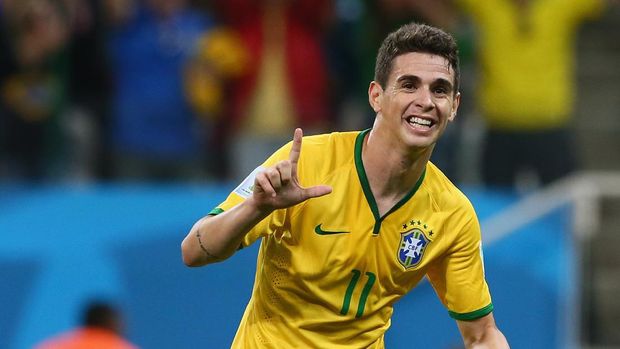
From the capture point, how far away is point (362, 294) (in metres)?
5.07

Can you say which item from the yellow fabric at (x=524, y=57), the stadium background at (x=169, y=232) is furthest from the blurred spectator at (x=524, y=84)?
the stadium background at (x=169, y=232)

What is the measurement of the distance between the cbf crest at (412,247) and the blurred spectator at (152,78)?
467cm

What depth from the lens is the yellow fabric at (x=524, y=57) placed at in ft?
31.8

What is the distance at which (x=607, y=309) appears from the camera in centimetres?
1031

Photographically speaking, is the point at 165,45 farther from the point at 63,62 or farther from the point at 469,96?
the point at 469,96

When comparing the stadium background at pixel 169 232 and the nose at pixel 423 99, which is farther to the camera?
the stadium background at pixel 169 232

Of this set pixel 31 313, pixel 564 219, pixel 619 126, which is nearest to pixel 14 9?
pixel 31 313

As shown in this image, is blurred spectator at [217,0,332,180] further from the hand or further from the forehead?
the hand

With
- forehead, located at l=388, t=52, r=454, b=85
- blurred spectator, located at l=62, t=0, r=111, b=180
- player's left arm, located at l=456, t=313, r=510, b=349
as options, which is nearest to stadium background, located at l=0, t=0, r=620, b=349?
blurred spectator, located at l=62, t=0, r=111, b=180

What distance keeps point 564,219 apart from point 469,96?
1.21m

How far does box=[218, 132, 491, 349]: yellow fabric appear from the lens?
498 centimetres

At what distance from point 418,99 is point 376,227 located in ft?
1.73

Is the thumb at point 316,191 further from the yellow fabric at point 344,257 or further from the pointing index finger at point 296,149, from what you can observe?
the yellow fabric at point 344,257

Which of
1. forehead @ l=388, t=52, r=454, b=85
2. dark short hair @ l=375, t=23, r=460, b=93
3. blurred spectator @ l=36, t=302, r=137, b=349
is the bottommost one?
blurred spectator @ l=36, t=302, r=137, b=349
